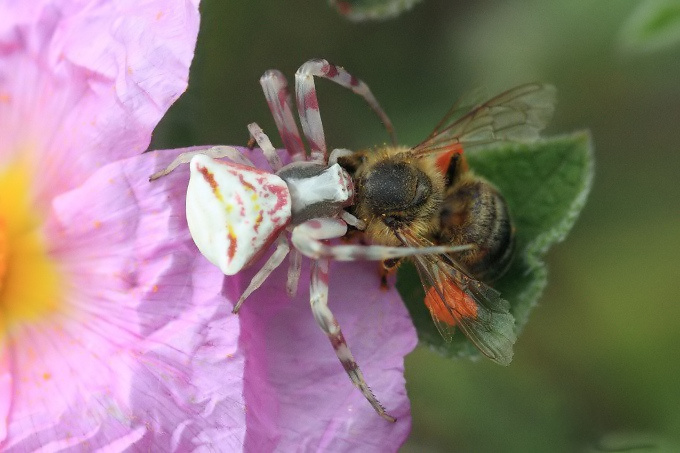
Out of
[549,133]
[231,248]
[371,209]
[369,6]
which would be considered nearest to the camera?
[231,248]

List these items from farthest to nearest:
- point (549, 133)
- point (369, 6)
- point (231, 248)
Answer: point (549, 133) → point (369, 6) → point (231, 248)

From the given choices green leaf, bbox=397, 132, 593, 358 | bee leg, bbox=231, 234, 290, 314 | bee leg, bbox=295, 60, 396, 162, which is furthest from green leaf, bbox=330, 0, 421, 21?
bee leg, bbox=231, 234, 290, 314

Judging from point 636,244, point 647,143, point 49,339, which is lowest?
point 636,244

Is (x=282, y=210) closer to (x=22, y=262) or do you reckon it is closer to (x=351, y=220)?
(x=351, y=220)

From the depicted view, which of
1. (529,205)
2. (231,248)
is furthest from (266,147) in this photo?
(529,205)

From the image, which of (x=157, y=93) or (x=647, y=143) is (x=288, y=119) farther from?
(x=647, y=143)

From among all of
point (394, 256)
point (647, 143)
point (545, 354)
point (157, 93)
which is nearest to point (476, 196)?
point (394, 256)

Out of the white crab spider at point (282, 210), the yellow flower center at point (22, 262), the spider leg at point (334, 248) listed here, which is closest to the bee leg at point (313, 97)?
the white crab spider at point (282, 210)
